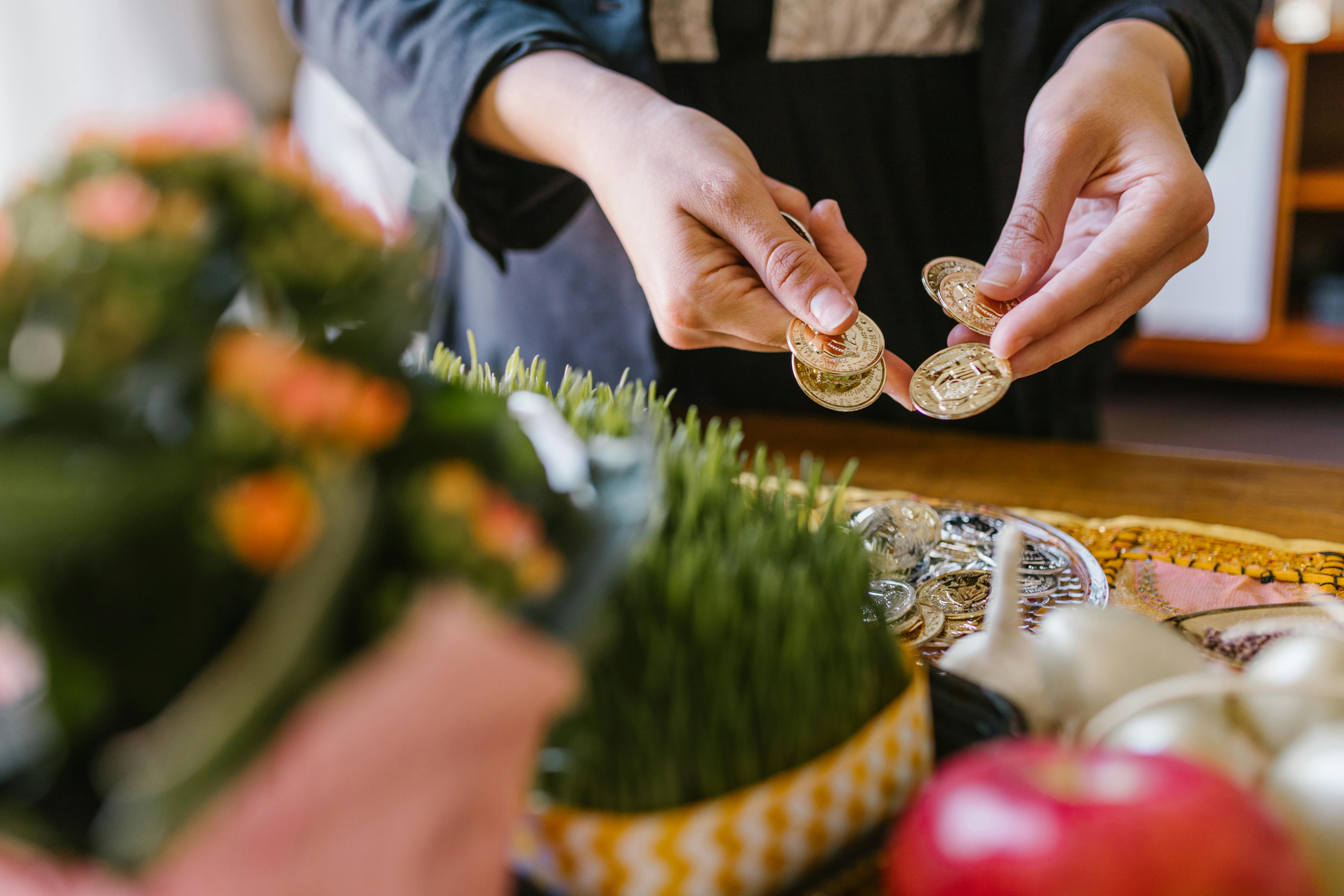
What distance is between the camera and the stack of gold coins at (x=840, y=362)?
700mm

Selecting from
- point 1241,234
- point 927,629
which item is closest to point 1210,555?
point 927,629

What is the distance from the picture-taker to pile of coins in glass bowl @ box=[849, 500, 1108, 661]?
53 cm

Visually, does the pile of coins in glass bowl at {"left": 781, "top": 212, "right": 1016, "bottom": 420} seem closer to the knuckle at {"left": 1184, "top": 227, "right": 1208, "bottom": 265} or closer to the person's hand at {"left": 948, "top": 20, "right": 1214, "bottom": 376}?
the person's hand at {"left": 948, "top": 20, "right": 1214, "bottom": 376}

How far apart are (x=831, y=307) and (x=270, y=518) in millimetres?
483

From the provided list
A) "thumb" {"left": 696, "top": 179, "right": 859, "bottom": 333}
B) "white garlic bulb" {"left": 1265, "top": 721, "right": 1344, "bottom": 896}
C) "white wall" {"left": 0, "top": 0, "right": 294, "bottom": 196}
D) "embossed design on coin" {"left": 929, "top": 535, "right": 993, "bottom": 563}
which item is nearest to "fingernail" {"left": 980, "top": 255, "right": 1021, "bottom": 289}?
"thumb" {"left": 696, "top": 179, "right": 859, "bottom": 333}

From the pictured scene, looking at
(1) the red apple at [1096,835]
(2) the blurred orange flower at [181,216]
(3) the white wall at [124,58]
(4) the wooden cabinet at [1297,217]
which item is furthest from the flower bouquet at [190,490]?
(4) the wooden cabinet at [1297,217]

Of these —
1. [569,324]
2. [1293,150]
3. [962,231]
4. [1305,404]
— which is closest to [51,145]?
[569,324]

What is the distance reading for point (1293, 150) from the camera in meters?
2.21

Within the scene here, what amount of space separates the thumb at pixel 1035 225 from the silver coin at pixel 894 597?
0.27 m

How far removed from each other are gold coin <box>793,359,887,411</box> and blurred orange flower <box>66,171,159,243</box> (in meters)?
0.55

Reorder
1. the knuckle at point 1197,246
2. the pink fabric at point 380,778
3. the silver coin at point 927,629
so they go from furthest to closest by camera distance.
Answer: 1. the knuckle at point 1197,246
2. the silver coin at point 927,629
3. the pink fabric at point 380,778

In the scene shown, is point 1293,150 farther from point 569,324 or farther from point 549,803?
point 549,803

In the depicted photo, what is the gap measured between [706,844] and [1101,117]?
639 millimetres

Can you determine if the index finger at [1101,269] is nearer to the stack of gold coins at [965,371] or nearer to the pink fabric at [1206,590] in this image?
the stack of gold coins at [965,371]
